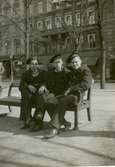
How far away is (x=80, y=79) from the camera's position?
7.02m

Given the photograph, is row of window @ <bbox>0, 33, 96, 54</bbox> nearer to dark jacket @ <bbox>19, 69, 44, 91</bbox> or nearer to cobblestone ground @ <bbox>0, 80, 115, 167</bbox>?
dark jacket @ <bbox>19, 69, 44, 91</bbox>

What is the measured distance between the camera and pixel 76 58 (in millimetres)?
6910

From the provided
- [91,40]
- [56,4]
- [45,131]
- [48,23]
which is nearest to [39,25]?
[48,23]

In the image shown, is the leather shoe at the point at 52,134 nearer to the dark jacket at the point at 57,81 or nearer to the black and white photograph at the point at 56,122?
the black and white photograph at the point at 56,122

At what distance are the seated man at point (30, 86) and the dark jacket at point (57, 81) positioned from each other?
27cm

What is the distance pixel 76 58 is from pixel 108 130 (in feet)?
4.92

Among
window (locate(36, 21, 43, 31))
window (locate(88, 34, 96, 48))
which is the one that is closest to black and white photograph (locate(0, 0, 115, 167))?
window (locate(88, 34, 96, 48))

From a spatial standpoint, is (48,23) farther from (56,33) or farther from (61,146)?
(61,146)

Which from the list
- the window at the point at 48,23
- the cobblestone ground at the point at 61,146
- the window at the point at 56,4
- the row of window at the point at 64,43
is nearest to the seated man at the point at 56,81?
the cobblestone ground at the point at 61,146

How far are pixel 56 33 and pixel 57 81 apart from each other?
35.1 metres

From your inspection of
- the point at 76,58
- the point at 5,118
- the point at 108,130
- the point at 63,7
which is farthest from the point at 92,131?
the point at 63,7

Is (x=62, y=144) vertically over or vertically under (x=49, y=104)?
under

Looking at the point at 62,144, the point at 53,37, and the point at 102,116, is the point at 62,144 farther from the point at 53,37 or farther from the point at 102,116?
the point at 53,37

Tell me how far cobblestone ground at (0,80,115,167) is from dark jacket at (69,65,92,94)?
0.81 meters
